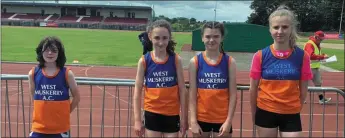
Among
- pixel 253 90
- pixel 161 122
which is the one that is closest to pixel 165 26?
pixel 161 122

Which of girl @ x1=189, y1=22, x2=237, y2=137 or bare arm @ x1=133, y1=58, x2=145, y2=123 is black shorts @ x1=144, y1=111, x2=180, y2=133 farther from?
girl @ x1=189, y1=22, x2=237, y2=137

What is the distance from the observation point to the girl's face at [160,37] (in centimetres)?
370

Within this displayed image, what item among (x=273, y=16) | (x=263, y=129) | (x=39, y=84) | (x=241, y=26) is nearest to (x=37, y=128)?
(x=39, y=84)

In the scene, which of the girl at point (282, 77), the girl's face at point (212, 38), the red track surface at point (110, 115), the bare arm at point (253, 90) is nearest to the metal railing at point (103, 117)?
the red track surface at point (110, 115)

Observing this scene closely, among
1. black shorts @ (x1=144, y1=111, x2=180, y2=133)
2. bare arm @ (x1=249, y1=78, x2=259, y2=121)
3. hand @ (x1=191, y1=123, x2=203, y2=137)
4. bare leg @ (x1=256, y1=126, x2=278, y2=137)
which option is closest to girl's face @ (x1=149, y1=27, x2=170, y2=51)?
black shorts @ (x1=144, y1=111, x2=180, y2=133)

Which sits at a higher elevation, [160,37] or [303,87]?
[160,37]

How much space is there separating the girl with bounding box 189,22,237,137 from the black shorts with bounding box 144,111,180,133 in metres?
0.22

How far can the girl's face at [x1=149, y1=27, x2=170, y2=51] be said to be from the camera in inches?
146

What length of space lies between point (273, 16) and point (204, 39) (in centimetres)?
70

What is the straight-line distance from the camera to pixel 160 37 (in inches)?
146

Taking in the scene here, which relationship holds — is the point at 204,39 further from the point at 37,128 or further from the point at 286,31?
the point at 37,128

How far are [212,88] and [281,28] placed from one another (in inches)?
34.3

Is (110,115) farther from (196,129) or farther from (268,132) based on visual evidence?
(268,132)

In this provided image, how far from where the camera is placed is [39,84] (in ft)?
12.3
